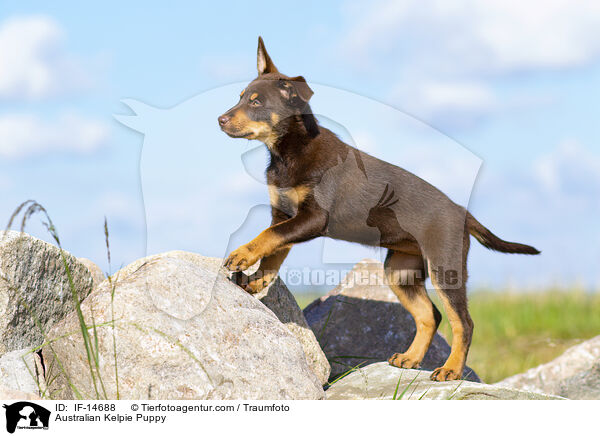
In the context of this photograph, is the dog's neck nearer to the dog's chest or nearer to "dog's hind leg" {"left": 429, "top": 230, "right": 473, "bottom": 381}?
the dog's chest

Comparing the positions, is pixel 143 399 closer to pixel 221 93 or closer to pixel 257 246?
pixel 257 246

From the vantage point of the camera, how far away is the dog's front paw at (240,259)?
174 inches

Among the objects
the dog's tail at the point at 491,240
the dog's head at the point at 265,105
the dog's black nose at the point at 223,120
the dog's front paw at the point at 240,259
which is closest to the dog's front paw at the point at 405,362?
the dog's tail at the point at 491,240

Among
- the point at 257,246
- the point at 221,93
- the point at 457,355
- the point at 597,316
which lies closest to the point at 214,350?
the point at 257,246

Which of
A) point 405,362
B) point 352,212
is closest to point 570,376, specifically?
point 405,362

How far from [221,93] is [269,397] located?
2.14 metres

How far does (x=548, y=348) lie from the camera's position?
36.6 ft

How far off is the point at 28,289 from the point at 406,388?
3240mm

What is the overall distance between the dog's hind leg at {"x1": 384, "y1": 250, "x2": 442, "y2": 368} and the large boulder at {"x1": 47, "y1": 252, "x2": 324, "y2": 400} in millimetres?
1486

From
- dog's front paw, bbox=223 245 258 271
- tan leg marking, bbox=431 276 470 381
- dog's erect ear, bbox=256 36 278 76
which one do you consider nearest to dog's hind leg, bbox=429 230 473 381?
tan leg marking, bbox=431 276 470 381

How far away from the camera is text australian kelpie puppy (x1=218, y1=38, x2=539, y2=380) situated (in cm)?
454

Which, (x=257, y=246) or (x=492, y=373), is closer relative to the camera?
(x=257, y=246)

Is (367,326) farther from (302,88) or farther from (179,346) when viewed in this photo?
(302,88)

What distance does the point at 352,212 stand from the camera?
5.08 metres
